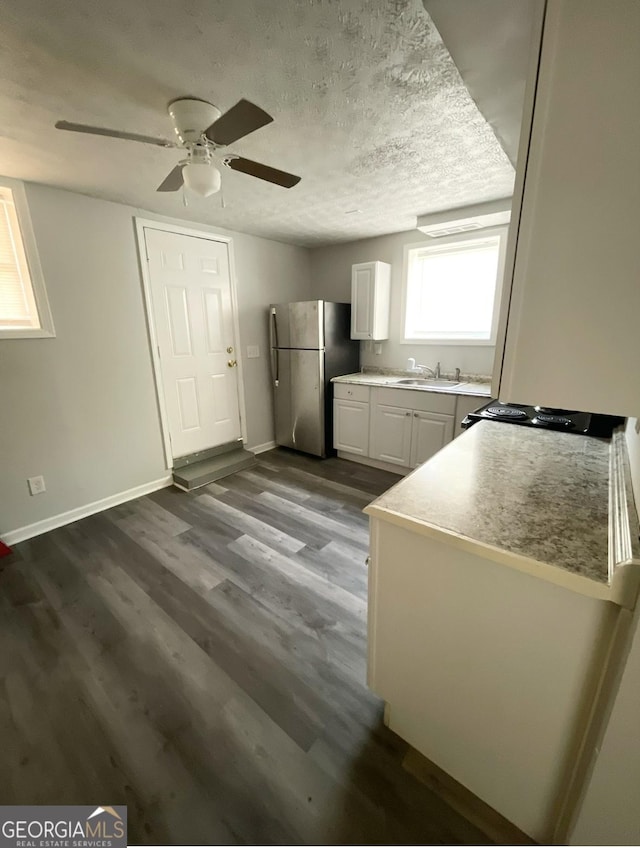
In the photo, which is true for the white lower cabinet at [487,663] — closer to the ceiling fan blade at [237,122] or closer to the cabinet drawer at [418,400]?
the ceiling fan blade at [237,122]

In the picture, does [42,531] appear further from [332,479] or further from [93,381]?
[332,479]

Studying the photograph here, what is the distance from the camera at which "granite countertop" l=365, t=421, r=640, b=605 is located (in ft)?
2.48

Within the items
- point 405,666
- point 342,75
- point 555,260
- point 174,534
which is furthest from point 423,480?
point 174,534

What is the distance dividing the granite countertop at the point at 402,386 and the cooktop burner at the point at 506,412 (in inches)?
24.0

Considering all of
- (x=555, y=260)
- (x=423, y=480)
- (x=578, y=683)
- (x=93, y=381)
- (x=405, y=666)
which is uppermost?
(x=555, y=260)

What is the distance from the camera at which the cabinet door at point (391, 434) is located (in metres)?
3.22

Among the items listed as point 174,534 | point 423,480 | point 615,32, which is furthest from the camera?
point 174,534

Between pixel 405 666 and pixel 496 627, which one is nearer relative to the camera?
pixel 496 627

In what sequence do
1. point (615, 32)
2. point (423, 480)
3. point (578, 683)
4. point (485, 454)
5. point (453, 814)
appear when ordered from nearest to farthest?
point (615, 32) → point (578, 683) → point (453, 814) → point (423, 480) → point (485, 454)

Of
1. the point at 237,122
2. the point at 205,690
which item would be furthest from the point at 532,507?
the point at 237,122

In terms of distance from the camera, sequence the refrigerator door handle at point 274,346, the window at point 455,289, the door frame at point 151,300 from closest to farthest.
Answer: the door frame at point 151,300 → the window at point 455,289 → the refrigerator door handle at point 274,346

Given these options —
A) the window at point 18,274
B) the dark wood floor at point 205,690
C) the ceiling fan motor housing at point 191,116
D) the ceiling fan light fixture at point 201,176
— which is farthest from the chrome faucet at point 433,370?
the window at point 18,274

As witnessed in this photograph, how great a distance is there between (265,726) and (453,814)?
67 centimetres

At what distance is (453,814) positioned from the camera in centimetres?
103
